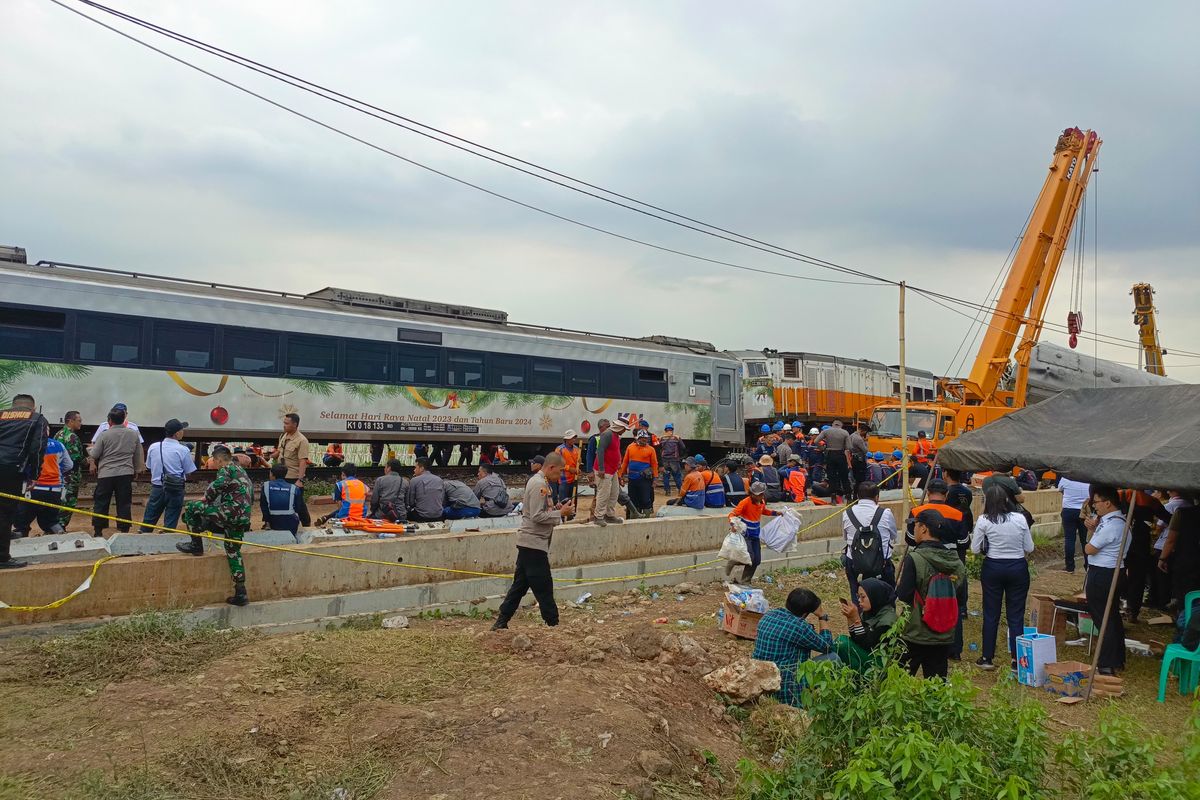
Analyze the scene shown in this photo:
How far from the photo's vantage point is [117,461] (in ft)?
27.7

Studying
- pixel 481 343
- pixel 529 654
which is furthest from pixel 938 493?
pixel 481 343

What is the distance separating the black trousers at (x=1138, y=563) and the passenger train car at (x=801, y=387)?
701 inches

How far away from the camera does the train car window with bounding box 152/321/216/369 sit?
13182 millimetres

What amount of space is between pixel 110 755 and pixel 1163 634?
32.0 ft

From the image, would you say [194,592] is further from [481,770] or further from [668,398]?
[668,398]

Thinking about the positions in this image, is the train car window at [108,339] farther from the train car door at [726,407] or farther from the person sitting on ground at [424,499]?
the train car door at [726,407]

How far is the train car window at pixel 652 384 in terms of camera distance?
20.1m

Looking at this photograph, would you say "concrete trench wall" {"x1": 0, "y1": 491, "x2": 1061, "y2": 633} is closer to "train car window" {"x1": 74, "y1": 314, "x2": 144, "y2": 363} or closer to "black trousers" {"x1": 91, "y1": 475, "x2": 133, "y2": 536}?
"black trousers" {"x1": 91, "y1": 475, "x2": 133, "y2": 536}

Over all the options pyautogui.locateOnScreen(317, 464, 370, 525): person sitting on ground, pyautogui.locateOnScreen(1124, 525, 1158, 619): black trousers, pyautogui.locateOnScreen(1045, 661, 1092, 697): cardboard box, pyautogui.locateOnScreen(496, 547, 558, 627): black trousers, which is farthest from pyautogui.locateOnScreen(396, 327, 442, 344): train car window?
pyautogui.locateOnScreen(1045, 661, 1092, 697): cardboard box

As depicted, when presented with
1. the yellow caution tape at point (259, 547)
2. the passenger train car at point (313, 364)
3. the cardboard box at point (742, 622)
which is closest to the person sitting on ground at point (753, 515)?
the yellow caution tape at point (259, 547)

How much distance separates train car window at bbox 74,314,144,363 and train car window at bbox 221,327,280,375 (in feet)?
4.51

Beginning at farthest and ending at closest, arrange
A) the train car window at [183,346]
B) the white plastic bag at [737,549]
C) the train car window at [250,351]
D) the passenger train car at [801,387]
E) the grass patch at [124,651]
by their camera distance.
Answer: the passenger train car at [801,387], the train car window at [250,351], the train car window at [183,346], the white plastic bag at [737,549], the grass patch at [124,651]

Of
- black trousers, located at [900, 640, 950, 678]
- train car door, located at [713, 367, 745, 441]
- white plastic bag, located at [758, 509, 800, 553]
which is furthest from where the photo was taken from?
train car door, located at [713, 367, 745, 441]

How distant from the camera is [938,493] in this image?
751 centimetres
